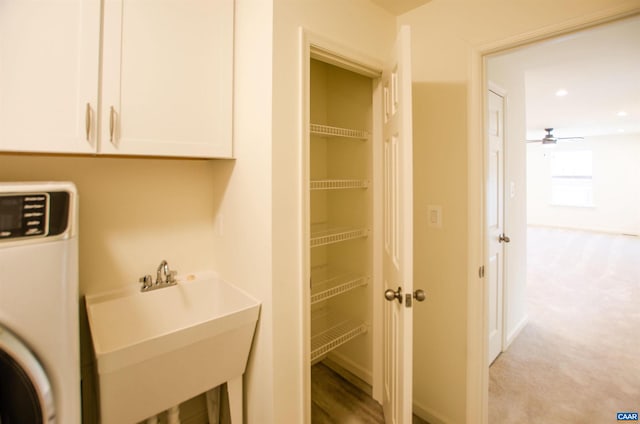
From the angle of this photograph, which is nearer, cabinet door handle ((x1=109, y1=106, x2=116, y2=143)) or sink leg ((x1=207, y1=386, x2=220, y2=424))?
cabinet door handle ((x1=109, y1=106, x2=116, y2=143))

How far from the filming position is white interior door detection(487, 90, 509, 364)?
2.38m

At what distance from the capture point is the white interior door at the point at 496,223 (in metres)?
2.38

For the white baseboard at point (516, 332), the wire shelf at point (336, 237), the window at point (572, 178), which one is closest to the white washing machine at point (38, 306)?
the wire shelf at point (336, 237)

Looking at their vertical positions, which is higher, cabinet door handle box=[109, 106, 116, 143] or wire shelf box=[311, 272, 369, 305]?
cabinet door handle box=[109, 106, 116, 143]

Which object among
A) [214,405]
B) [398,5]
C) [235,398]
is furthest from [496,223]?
[214,405]

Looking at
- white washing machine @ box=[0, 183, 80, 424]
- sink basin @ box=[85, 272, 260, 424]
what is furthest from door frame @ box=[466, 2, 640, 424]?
white washing machine @ box=[0, 183, 80, 424]

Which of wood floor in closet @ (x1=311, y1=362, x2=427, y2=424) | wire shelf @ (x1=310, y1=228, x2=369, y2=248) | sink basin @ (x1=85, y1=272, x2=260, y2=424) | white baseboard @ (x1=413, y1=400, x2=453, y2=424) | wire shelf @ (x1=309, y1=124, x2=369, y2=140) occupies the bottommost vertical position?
wood floor in closet @ (x1=311, y1=362, x2=427, y2=424)

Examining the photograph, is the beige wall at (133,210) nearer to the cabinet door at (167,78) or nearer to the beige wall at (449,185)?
the cabinet door at (167,78)

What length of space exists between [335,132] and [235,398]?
148 centimetres

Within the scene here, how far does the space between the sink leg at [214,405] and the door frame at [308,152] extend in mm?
540

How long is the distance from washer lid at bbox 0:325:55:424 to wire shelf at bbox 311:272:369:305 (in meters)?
1.16

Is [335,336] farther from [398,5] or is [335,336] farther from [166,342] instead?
[398,5]

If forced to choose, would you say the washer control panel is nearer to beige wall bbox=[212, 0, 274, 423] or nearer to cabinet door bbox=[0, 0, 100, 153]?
cabinet door bbox=[0, 0, 100, 153]

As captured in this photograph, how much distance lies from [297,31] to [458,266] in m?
1.45
